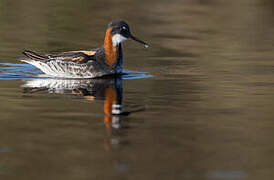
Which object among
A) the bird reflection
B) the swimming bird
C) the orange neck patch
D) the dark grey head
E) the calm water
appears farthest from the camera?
the dark grey head

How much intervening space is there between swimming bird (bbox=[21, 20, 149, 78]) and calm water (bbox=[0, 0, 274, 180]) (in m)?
0.37

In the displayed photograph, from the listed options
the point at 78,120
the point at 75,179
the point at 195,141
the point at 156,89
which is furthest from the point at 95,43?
the point at 75,179

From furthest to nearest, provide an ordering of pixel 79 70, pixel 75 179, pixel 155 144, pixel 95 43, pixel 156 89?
1. pixel 95 43
2. pixel 79 70
3. pixel 156 89
4. pixel 155 144
5. pixel 75 179

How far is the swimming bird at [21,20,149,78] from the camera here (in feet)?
51.6

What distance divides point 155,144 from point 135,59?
344 inches

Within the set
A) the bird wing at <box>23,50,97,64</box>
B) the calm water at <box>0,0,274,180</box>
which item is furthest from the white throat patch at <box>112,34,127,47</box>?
the calm water at <box>0,0,274,180</box>

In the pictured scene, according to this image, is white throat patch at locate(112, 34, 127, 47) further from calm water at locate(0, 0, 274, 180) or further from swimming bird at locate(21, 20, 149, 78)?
calm water at locate(0, 0, 274, 180)

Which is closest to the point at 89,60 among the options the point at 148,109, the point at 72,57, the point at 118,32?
the point at 72,57

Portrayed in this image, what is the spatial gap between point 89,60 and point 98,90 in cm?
198

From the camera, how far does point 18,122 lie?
1077cm

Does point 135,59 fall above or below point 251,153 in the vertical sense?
above

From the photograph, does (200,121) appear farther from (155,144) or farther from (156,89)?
(156,89)

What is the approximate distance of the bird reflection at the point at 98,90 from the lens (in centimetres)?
1116

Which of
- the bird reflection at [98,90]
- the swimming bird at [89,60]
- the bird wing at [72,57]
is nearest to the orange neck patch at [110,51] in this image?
the swimming bird at [89,60]
